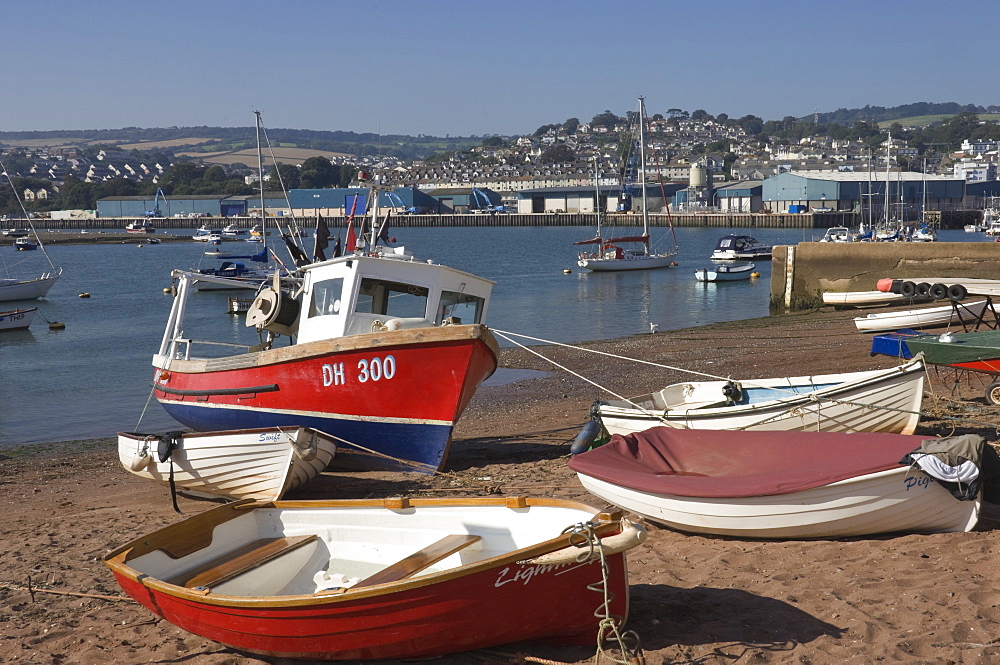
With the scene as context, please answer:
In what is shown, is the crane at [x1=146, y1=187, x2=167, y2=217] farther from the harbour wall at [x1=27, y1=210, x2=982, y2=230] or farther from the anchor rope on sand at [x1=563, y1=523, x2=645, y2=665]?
the anchor rope on sand at [x1=563, y1=523, x2=645, y2=665]

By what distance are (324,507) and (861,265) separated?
25.3 meters

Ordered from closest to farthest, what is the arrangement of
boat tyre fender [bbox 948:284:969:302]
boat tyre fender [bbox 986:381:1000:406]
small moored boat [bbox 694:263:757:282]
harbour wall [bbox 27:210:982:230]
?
boat tyre fender [bbox 986:381:1000:406]
boat tyre fender [bbox 948:284:969:302]
small moored boat [bbox 694:263:757:282]
harbour wall [bbox 27:210:982:230]

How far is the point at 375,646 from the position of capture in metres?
6.11

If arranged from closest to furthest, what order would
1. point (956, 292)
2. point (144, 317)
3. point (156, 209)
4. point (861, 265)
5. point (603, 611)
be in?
1. point (603, 611)
2. point (956, 292)
3. point (861, 265)
4. point (144, 317)
5. point (156, 209)

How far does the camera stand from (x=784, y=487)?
24.7 ft

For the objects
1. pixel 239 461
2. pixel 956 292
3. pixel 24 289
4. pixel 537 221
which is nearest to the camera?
pixel 239 461

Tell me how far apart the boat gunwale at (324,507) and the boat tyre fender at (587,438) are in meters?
3.27

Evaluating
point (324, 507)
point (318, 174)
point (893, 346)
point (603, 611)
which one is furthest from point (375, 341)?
point (318, 174)

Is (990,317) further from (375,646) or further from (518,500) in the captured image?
(375,646)

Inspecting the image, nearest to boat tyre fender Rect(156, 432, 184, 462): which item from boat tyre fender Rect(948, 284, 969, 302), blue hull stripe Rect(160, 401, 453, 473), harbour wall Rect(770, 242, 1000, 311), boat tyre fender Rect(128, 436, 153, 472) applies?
boat tyre fender Rect(128, 436, 153, 472)

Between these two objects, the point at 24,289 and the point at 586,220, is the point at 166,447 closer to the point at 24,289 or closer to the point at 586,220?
the point at 24,289

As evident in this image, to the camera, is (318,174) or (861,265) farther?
(318,174)

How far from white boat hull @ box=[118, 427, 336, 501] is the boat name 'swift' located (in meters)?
0.79

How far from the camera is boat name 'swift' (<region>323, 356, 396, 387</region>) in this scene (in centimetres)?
1088
